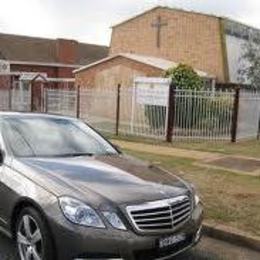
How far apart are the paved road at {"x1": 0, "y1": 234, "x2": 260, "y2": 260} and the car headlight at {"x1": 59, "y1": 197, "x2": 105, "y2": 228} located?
1204 mm

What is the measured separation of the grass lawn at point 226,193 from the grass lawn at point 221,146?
7.50 ft

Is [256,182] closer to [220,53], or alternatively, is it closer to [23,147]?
[23,147]

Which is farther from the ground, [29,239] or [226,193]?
[29,239]

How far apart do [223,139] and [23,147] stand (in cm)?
1212

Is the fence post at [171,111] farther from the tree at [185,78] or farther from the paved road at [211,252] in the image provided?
the paved road at [211,252]

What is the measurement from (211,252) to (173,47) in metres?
27.5

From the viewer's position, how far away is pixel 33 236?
5.59 m

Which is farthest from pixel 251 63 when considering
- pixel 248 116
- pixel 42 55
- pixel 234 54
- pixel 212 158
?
pixel 42 55

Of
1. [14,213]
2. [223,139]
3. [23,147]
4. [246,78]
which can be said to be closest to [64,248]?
[14,213]

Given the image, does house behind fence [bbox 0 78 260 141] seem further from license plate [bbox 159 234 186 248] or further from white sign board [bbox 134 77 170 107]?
license plate [bbox 159 234 186 248]

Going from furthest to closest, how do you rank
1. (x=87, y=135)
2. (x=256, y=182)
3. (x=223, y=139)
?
(x=223, y=139) → (x=256, y=182) → (x=87, y=135)

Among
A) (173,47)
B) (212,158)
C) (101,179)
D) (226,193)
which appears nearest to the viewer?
(101,179)

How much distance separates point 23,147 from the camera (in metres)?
6.51

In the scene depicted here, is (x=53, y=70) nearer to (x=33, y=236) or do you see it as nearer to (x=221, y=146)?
(x=221, y=146)
